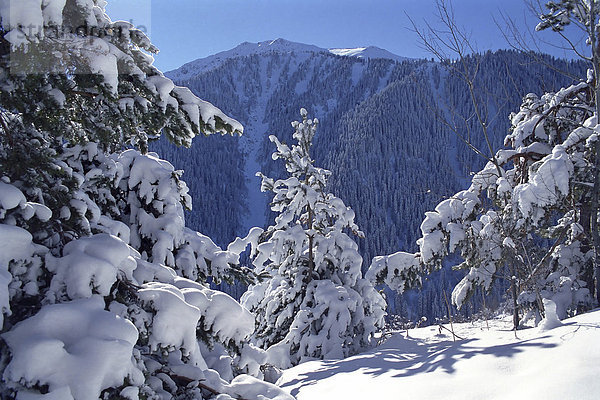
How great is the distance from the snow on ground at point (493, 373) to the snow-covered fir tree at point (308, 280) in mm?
4259

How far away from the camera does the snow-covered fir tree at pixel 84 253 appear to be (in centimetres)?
157

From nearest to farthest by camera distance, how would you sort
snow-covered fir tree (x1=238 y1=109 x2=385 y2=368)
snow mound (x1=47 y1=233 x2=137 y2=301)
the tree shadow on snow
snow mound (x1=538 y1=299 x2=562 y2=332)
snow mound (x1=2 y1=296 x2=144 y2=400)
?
snow mound (x1=2 y1=296 x2=144 y2=400)
snow mound (x1=47 y1=233 x2=137 y2=301)
the tree shadow on snow
snow mound (x1=538 y1=299 x2=562 y2=332)
snow-covered fir tree (x1=238 y1=109 x2=385 y2=368)

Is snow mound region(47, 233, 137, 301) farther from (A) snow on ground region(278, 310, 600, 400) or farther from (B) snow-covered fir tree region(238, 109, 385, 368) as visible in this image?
(B) snow-covered fir tree region(238, 109, 385, 368)

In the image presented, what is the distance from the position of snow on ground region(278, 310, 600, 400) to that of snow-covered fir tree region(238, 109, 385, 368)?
14.0ft

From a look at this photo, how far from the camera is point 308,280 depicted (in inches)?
424

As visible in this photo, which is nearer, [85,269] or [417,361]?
[85,269]

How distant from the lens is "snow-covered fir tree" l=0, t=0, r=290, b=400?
157 cm

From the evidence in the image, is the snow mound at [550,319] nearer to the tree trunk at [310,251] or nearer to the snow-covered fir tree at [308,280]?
the snow-covered fir tree at [308,280]

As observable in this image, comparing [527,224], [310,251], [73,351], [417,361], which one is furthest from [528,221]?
[73,351]

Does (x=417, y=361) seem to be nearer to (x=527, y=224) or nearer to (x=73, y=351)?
(x=527, y=224)

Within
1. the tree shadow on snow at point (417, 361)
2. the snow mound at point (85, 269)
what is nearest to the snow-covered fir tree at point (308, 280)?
the tree shadow on snow at point (417, 361)

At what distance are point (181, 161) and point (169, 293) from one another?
171 m

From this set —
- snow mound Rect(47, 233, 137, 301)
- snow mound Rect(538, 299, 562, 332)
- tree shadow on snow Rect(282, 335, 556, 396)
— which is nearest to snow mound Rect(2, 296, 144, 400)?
snow mound Rect(47, 233, 137, 301)

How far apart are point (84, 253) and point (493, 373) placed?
11.4 ft
